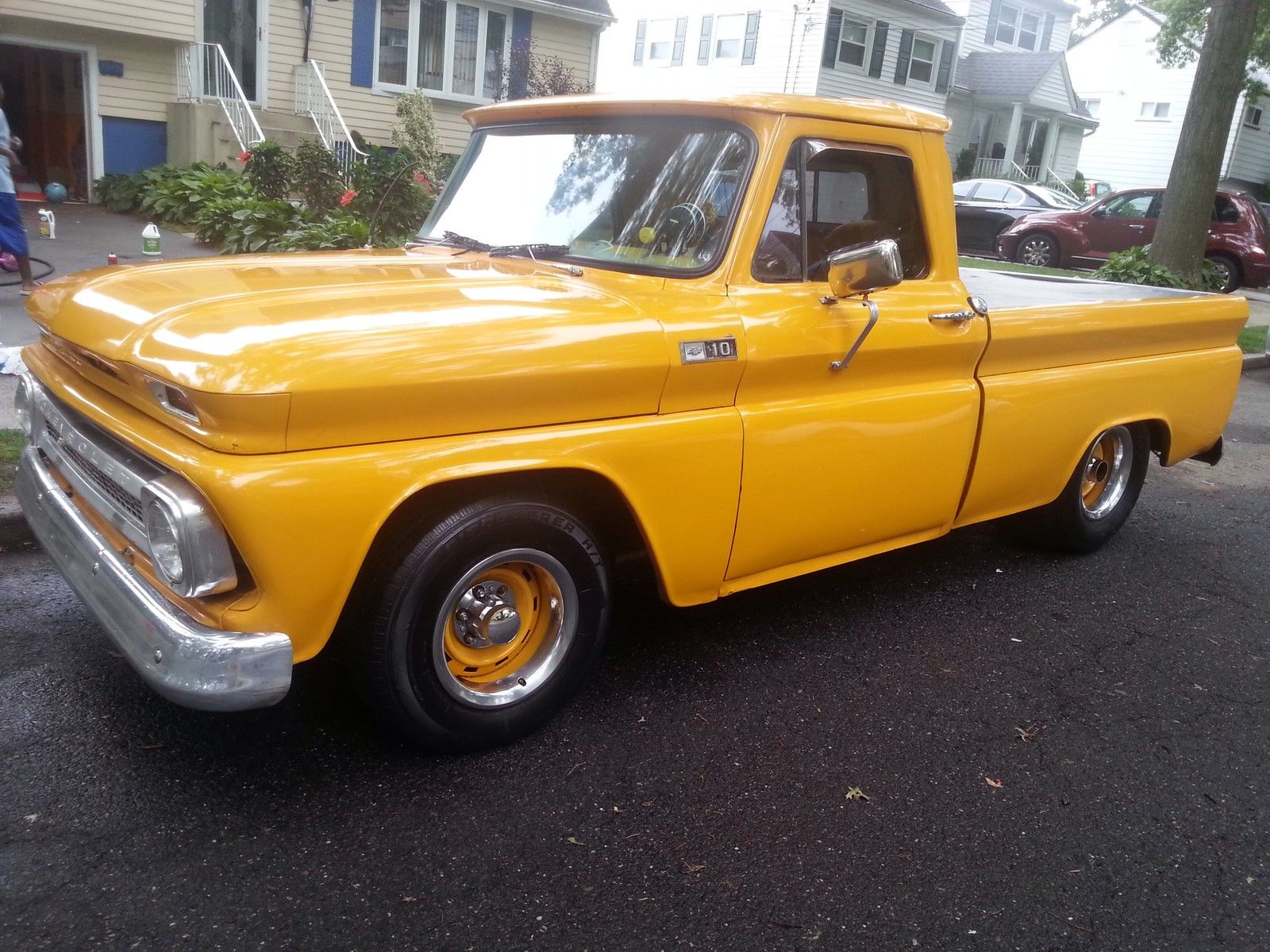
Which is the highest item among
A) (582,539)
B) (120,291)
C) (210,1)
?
(210,1)

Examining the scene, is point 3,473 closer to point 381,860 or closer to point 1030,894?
point 381,860

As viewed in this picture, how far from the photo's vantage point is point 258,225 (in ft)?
34.6

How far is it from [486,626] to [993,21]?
35.9m

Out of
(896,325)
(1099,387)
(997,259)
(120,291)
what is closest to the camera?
(120,291)

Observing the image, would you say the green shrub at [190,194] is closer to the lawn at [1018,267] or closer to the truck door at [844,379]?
the lawn at [1018,267]

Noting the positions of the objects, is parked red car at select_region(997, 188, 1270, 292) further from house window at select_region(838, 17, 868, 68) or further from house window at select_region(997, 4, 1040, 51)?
house window at select_region(997, 4, 1040, 51)

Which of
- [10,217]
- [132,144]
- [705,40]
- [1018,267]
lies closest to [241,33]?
[132,144]

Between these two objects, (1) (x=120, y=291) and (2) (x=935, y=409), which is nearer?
(1) (x=120, y=291)

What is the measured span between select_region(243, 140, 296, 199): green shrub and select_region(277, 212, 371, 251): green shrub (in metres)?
2.30

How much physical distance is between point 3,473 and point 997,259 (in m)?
16.7

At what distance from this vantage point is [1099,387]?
4.37m

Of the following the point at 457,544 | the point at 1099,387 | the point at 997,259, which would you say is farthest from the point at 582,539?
the point at 997,259

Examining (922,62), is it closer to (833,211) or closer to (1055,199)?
(1055,199)

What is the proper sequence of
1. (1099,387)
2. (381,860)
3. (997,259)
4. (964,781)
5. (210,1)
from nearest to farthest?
(381,860) → (964,781) → (1099,387) → (210,1) → (997,259)
